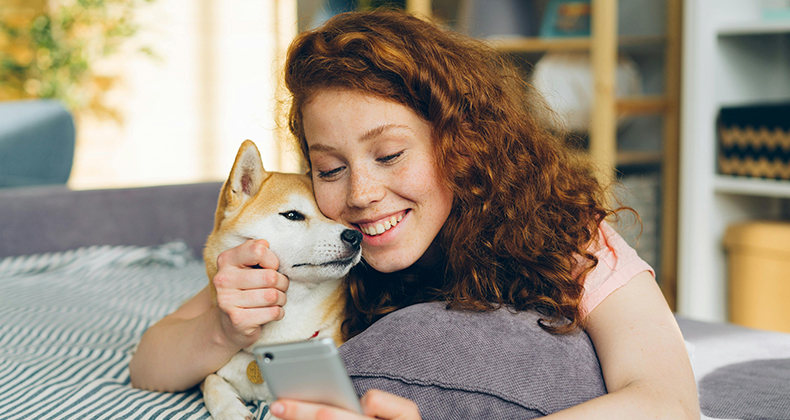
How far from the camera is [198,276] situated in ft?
5.16

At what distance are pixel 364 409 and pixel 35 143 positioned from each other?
200 cm

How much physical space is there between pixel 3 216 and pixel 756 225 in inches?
89.4

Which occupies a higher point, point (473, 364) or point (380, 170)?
point (380, 170)

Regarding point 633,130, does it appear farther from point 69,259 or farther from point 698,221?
point 69,259

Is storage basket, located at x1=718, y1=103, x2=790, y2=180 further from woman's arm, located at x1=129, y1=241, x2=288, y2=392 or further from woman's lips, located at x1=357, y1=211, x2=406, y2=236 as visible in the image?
woman's arm, located at x1=129, y1=241, x2=288, y2=392

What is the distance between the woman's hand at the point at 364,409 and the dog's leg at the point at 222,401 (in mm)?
235

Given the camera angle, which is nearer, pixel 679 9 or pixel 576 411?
pixel 576 411

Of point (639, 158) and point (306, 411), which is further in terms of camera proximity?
point (639, 158)

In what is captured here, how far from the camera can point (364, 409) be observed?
534 millimetres

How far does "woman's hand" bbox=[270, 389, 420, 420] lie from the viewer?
51 cm

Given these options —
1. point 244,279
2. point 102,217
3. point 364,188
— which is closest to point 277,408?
point 244,279

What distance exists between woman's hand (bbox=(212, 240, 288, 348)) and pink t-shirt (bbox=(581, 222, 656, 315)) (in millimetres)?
383

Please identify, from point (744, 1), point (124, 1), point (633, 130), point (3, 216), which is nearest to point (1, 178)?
point (3, 216)

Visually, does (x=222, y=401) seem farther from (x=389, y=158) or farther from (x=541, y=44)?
(x=541, y=44)
